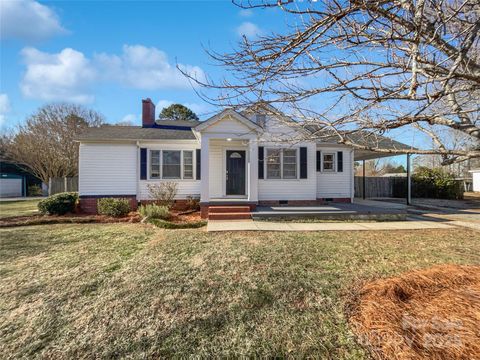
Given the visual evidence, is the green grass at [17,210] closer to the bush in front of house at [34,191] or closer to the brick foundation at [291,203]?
the brick foundation at [291,203]

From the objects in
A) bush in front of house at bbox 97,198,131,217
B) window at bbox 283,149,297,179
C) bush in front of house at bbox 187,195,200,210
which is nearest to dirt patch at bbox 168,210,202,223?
bush in front of house at bbox 187,195,200,210

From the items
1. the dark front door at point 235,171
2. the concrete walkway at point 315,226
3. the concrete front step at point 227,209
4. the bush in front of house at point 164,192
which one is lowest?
the concrete walkway at point 315,226

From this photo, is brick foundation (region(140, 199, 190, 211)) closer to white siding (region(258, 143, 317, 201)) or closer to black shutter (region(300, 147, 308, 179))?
white siding (region(258, 143, 317, 201))

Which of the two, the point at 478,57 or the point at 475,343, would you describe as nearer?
the point at 475,343

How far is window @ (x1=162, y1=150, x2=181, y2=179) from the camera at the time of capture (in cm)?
1213

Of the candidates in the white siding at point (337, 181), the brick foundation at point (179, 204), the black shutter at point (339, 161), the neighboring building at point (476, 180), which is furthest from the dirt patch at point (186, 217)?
the neighboring building at point (476, 180)

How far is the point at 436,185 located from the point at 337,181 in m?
11.3

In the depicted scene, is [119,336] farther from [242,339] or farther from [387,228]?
[387,228]

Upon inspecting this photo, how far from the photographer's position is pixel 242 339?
2.86 metres

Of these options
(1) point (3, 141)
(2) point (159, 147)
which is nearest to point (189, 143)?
(2) point (159, 147)

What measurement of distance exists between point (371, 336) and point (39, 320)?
13.5 feet

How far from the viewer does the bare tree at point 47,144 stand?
23.6 meters

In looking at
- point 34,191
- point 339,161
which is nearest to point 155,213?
point 339,161

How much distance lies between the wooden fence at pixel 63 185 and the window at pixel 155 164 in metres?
13.4
